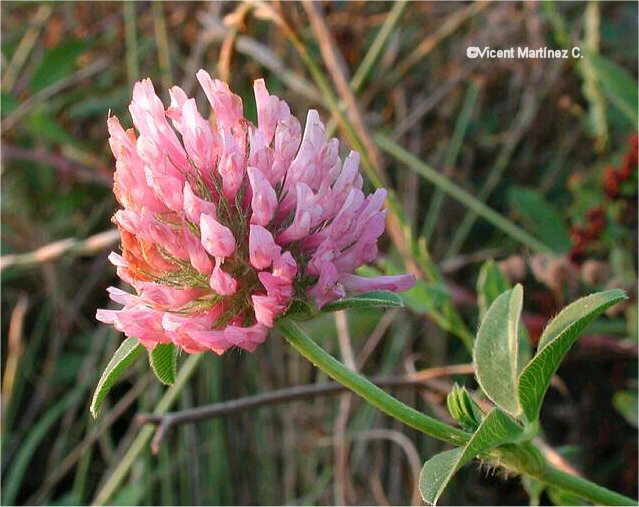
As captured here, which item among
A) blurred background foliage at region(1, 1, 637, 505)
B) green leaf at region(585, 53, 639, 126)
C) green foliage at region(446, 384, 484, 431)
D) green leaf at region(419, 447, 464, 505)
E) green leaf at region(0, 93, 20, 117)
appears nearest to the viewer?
green leaf at region(419, 447, 464, 505)

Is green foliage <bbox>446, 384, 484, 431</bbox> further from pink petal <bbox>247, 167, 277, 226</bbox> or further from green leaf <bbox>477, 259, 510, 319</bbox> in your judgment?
green leaf <bbox>477, 259, 510, 319</bbox>

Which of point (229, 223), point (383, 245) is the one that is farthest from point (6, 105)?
point (229, 223)

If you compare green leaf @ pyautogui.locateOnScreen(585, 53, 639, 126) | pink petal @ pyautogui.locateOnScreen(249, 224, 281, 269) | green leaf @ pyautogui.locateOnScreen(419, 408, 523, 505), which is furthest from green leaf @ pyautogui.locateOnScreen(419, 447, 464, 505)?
green leaf @ pyautogui.locateOnScreen(585, 53, 639, 126)

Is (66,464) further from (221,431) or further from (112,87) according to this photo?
(112,87)

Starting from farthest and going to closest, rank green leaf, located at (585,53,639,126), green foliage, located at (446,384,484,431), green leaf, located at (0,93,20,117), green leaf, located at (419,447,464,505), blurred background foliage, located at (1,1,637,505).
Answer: green leaf, located at (0,93,20,117) < blurred background foliage, located at (1,1,637,505) < green leaf, located at (585,53,639,126) < green foliage, located at (446,384,484,431) < green leaf, located at (419,447,464,505)

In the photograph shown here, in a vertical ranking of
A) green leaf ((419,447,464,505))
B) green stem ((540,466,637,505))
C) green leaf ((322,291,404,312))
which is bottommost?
green stem ((540,466,637,505))

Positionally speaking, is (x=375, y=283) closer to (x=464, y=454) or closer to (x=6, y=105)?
(x=464, y=454)

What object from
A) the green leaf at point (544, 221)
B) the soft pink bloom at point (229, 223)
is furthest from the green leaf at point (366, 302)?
the green leaf at point (544, 221)

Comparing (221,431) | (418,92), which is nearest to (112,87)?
(418,92)
